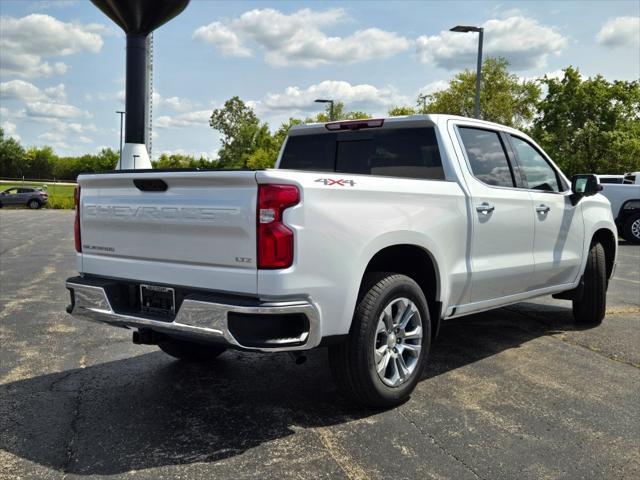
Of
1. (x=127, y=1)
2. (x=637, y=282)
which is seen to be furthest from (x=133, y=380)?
(x=127, y=1)

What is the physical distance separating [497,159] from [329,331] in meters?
2.39

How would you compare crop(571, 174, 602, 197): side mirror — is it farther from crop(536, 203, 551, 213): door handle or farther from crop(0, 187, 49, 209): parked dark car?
crop(0, 187, 49, 209): parked dark car

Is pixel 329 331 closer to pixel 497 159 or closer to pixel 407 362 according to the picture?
pixel 407 362

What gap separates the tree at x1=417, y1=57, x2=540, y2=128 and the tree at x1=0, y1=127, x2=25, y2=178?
76706 millimetres

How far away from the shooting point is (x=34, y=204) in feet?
130

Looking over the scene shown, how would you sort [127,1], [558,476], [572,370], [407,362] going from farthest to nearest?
1. [127,1]
2. [572,370]
3. [407,362]
4. [558,476]

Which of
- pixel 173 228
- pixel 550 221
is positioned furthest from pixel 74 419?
pixel 550 221

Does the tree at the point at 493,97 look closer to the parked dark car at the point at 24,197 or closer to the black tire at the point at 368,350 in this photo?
the parked dark car at the point at 24,197

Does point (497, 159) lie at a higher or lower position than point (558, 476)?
higher

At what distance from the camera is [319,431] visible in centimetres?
350

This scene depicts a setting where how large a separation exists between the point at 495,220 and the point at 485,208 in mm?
189

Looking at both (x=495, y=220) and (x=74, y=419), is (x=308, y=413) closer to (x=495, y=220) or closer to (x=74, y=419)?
(x=74, y=419)

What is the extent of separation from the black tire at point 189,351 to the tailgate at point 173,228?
96 cm

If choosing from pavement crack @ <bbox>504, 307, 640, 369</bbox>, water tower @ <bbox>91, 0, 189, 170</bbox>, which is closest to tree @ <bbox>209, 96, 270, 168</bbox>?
water tower @ <bbox>91, 0, 189, 170</bbox>
